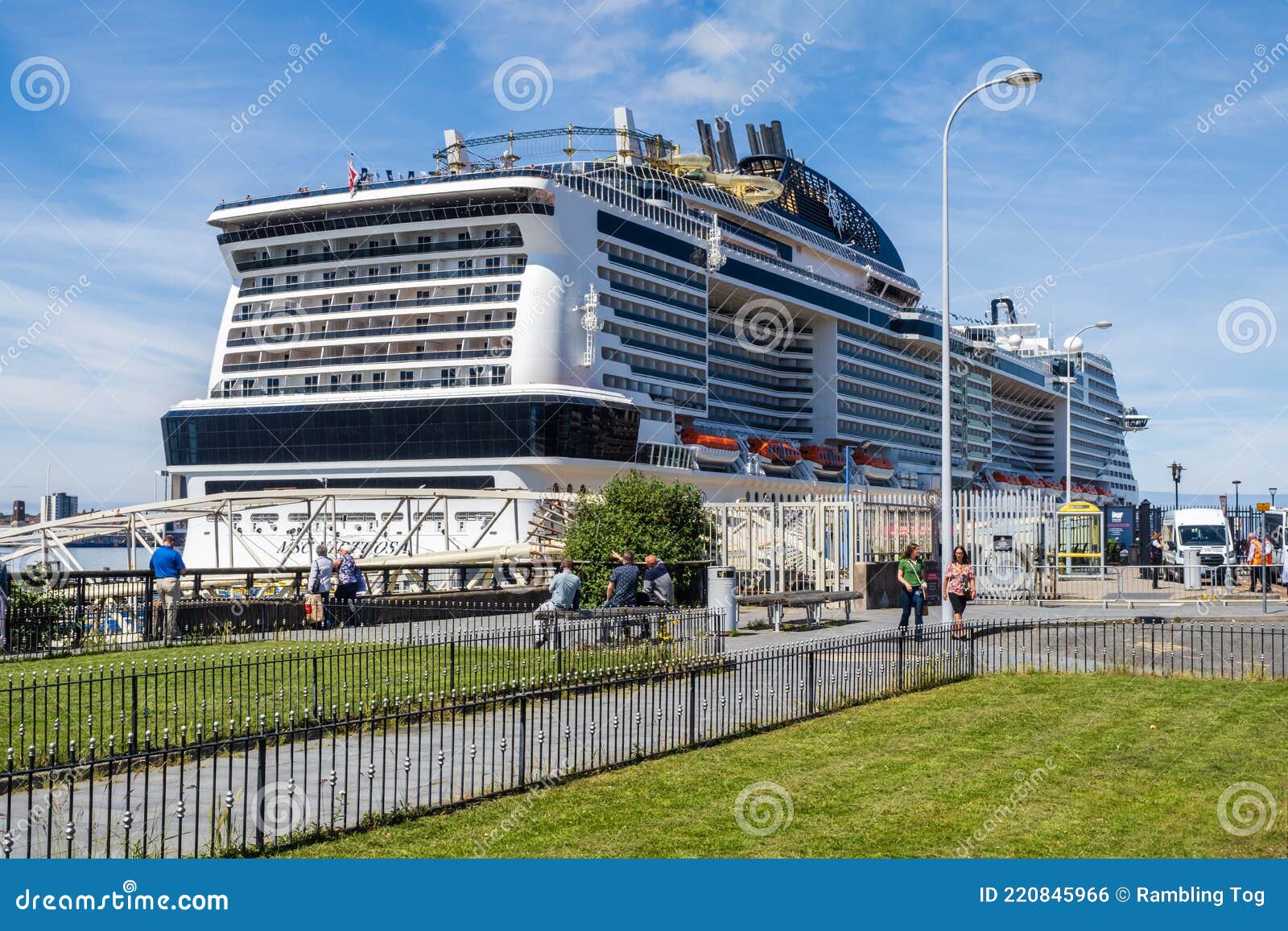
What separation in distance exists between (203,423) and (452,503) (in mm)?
11767

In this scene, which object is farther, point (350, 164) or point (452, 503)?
point (350, 164)

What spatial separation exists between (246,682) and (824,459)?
5626 centimetres

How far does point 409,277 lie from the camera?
1988 inches

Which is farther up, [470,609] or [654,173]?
[654,173]

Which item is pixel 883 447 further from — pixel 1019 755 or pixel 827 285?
pixel 1019 755

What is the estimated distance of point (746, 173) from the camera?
74.9 m

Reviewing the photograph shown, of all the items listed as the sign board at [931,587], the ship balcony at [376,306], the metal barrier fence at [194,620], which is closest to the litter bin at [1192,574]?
the sign board at [931,587]

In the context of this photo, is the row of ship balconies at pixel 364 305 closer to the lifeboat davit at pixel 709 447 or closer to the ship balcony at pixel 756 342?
the lifeboat davit at pixel 709 447

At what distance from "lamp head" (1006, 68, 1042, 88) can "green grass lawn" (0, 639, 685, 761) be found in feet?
39.9

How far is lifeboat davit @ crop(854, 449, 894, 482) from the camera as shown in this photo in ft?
245

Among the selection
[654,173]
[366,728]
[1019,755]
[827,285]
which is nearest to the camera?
[1019,755]

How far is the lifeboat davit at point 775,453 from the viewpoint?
63.6 meters

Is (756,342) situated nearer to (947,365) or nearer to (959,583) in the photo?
(947,365)

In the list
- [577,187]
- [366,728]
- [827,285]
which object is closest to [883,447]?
[827,285]
